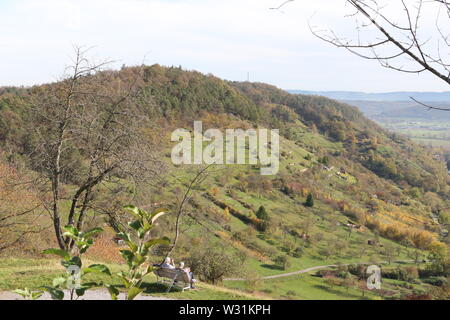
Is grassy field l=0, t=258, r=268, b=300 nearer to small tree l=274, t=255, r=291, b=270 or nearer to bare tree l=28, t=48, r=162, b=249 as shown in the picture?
bare tree l=28, t=48, r=162, b=249

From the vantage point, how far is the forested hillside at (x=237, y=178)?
33.2 ft

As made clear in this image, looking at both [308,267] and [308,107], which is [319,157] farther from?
[308,267]

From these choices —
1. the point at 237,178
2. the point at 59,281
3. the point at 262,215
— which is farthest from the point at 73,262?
the point at 237,178

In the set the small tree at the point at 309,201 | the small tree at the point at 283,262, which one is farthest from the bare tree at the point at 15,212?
the small tree at the point at 309,201

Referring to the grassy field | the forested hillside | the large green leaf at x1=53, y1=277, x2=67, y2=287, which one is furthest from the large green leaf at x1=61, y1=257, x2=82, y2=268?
the grassy field

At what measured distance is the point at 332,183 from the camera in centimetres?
8519

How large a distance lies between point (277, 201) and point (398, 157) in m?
A: 58.6

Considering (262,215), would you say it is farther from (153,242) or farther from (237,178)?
(153,242)

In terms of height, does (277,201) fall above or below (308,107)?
below

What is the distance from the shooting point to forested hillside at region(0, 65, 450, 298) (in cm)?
1011

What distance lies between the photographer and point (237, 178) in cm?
7012

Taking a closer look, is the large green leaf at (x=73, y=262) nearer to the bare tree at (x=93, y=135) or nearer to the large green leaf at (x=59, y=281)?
the large green leaf at (x=59, y=281)

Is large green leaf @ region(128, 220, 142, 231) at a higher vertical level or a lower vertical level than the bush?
higher
